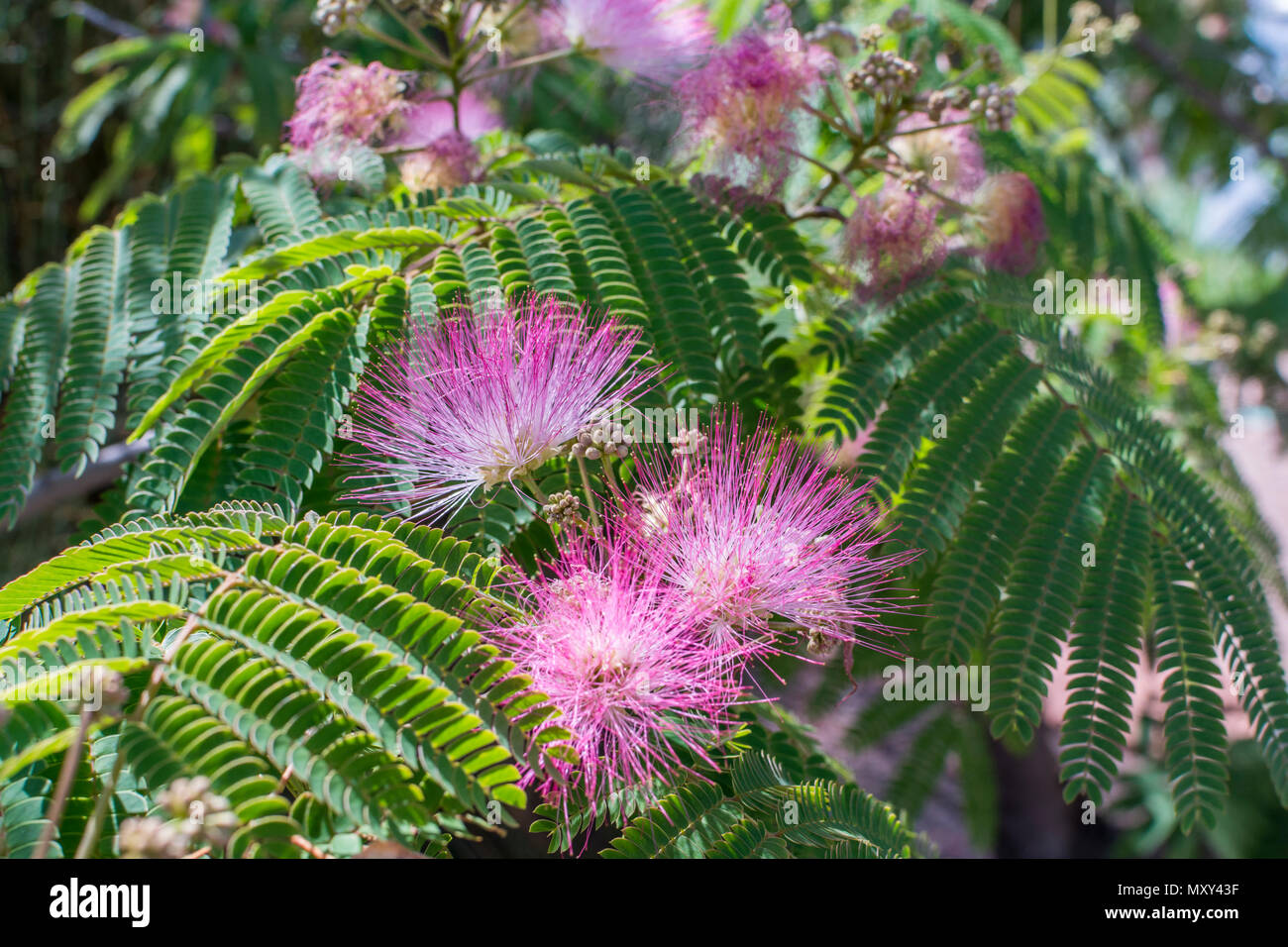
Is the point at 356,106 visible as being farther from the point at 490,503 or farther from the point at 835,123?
the point at 490,503

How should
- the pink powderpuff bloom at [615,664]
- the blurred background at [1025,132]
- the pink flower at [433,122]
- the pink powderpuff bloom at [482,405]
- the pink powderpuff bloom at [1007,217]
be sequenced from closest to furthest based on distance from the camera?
the pink powderpuff bloom at [615,664]
the pink powderpuff bloom at [482,405]
the pink powderpuff bloom at [1007,217]
the pink flower at [433,122]
the blurred background at [1025,132]

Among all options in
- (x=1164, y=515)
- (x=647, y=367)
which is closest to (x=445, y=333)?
(x=647, y=367)

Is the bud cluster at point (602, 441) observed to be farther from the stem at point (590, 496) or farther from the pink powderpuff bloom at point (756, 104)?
the pink powderpuff bloom at point (756, 104)

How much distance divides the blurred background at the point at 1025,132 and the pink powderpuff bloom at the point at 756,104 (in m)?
0.52

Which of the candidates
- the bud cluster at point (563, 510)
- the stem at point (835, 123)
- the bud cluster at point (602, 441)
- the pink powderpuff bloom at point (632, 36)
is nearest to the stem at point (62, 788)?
the bud cluster at point (563, 510)

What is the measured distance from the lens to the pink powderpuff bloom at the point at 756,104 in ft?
7.75

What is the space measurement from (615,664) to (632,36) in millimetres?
2033

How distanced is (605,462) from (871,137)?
134 centimetres

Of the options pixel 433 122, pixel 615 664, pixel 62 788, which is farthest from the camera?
pixel 433 122

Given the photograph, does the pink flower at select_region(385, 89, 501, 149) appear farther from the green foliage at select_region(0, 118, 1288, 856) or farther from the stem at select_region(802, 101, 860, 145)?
the stem at select_region(802, 101, 860, 145)

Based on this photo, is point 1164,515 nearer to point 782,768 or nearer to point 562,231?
point 782,768

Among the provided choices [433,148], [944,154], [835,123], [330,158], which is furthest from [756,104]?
[330,158]

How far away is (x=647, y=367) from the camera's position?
193 cm

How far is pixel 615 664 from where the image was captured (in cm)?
155
